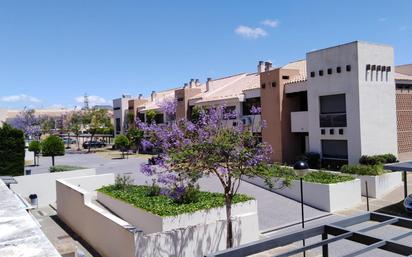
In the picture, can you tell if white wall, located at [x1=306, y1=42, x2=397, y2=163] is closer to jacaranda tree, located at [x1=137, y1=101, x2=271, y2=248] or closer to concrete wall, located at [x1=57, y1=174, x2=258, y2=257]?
concrete wall, located at [x1=57, y1=174, x2=258, y2=257]

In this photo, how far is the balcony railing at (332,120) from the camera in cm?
2598

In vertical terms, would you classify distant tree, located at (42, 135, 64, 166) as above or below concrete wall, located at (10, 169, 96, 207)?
above

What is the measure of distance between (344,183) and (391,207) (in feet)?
7.65

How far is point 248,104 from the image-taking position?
34.6 meters

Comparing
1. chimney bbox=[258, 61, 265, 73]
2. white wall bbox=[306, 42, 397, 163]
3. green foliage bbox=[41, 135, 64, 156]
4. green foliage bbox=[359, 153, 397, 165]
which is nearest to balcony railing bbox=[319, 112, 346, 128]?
white wall bbox=[306, 42, 397, 163]

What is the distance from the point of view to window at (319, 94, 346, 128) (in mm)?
26048

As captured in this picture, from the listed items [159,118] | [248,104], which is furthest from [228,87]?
[159,118]

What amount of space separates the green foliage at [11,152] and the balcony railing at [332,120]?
67.6 ft

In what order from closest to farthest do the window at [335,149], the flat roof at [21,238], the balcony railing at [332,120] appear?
1. the flat roof at [21,238]
2. the balcony railing at [332,120]
3. the window at [335,149]

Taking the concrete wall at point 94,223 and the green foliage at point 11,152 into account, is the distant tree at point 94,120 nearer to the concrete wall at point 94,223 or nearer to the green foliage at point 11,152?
the green foliage at point 11,152

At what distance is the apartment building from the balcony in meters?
0.06

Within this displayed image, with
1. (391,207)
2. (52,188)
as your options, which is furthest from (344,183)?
(52,188)

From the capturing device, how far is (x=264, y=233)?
1561cm

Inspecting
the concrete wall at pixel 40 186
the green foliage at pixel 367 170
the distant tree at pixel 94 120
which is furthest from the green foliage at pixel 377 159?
the distant tree at pixel 94 120
